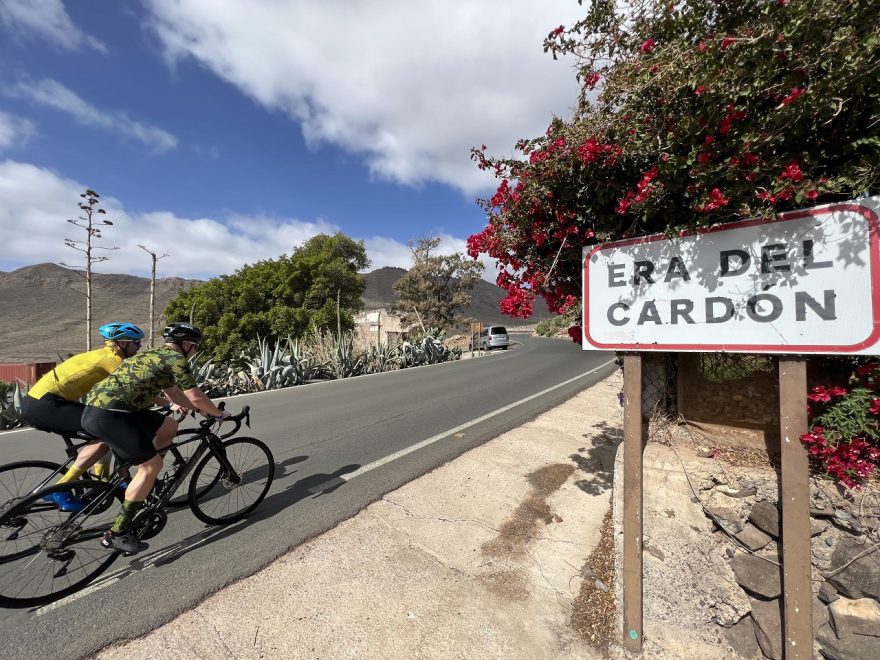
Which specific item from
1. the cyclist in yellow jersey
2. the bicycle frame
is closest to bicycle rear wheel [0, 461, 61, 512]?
the cyclist in yellow jersey

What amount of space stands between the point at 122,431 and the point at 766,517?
4.01 meters

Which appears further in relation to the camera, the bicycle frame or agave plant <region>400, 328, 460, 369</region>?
agave plant <region>400, 328, 460, 369</region>

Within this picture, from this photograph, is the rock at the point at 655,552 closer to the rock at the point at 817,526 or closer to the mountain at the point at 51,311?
the rock at the point at 817,526

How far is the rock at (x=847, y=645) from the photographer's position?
172 cm

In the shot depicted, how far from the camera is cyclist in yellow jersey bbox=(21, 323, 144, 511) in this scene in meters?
3.11

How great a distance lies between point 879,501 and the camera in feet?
5.57

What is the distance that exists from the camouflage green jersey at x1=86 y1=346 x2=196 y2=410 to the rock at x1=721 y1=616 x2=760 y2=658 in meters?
3.61

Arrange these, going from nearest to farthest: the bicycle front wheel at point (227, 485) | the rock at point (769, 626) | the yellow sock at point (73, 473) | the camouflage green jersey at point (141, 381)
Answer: the rock at point (769, 626)
the camouflage green jersey at point (141, 381)
the yellow sock at point (73, 473)
the bicycle front wheel at point (227, 485)

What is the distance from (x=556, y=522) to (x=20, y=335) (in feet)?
202

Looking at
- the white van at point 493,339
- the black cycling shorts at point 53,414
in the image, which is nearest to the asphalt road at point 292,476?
the black cycling shorts at point 53,414

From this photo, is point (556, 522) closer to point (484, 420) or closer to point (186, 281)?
point (484, 420)

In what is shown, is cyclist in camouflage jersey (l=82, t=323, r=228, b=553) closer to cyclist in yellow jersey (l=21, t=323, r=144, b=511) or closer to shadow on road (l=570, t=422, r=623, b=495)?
cyclist in yellow jersey (l=21, t=323, r=144, b=511)

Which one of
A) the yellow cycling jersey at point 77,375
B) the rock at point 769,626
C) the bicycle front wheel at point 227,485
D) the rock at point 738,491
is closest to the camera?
the rock at point 769,626

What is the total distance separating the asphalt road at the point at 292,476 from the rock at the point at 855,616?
10.4ft
